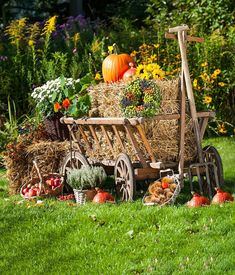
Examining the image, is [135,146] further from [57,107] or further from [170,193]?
[57,107]

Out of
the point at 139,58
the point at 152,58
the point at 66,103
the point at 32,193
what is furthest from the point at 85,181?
the point at 139,58

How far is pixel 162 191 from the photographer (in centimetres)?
640

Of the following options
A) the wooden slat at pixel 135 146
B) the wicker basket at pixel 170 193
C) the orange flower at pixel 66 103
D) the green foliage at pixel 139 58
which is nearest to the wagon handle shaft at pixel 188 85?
the wicker basket at pixel 170 193

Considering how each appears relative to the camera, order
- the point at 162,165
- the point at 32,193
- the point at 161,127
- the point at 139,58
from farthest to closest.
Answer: the point at 139,58 → the point at 32,193 → the point at 161,127 → the point at 162,165

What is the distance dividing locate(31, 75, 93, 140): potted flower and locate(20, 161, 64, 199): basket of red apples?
0.64 metres

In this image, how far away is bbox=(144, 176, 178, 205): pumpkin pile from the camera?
636 centimetres

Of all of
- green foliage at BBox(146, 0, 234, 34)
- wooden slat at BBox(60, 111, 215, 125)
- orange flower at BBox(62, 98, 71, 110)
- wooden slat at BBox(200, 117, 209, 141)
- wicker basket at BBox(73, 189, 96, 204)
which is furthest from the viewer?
green foliage at BBox(146, 0, 234, 34)

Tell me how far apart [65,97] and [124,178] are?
134 cm

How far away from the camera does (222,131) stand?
10.1 meters

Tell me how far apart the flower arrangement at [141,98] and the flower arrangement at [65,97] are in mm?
666

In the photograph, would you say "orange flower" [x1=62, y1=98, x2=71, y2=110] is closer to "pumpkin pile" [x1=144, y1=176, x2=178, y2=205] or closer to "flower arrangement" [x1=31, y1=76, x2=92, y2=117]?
"flower arrangement" [x1=31, y1=76, x2=92, y2=117]

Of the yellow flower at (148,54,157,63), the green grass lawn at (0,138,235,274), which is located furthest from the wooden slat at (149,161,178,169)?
the yellow flower at (148,54,157,63)

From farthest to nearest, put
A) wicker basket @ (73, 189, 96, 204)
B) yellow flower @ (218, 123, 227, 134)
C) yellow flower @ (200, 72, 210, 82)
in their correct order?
yellow flower @ (200, 72, 210, 82) → yellow flower @ (218, 123, 227, 134) → wicker basket @ (73, 189, 96, 204)

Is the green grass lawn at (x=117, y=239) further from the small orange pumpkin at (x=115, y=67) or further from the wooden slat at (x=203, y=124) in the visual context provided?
the small orange pumpkin at (x=115, y=67)
